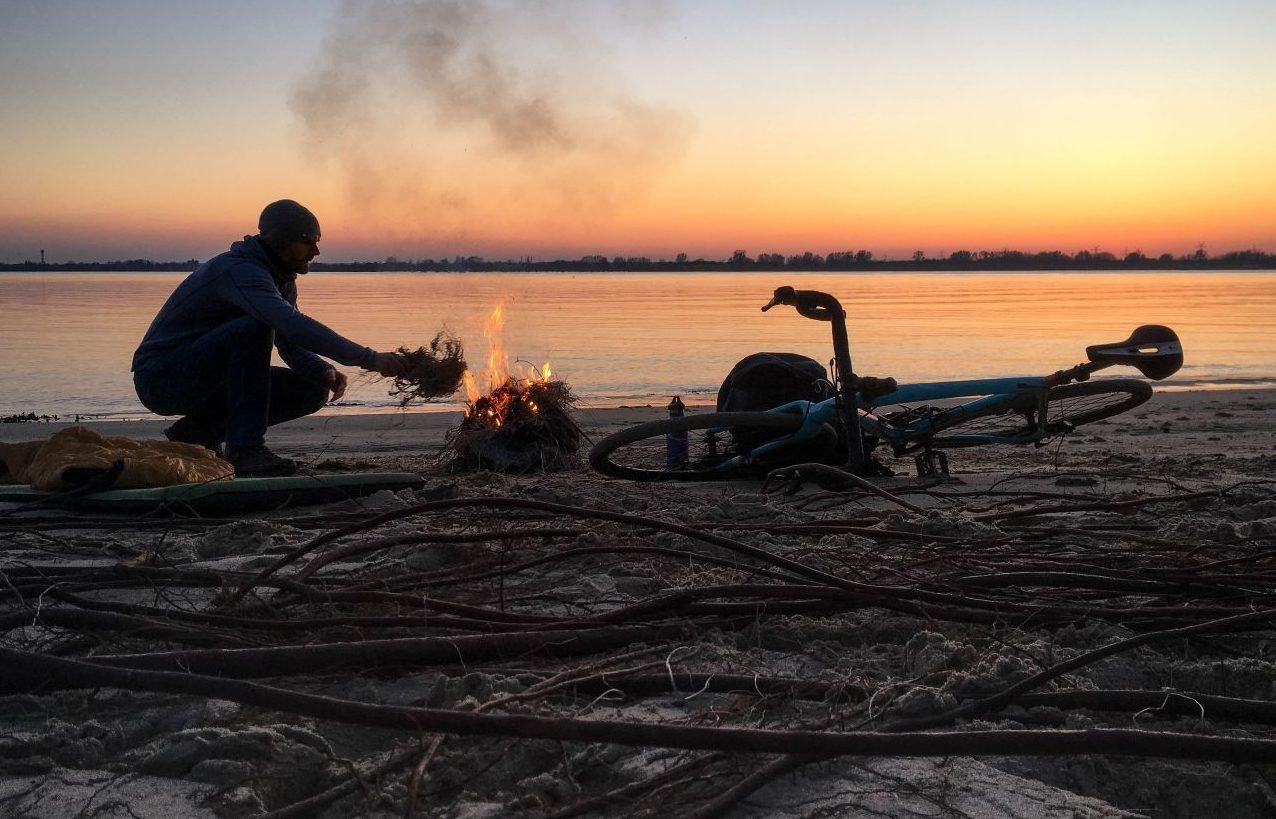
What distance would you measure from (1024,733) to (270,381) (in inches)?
195

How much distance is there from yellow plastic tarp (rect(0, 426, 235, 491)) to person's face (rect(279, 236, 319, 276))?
3.78 feet

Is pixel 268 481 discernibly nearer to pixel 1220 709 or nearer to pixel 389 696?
pixel 389 696

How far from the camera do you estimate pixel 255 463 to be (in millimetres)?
5750

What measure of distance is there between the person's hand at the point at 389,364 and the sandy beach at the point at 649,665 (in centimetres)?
102

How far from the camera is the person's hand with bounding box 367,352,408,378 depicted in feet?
18.0

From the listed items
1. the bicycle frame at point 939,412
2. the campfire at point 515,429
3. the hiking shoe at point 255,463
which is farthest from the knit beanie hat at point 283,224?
the bicycle frame at point 939,412

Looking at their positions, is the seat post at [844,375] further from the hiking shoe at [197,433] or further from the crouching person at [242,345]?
the hiking shoe at [197,433]

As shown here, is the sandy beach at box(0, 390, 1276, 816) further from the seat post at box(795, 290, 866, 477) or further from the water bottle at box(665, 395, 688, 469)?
the water bottle at box(665, 395, 688, 469)

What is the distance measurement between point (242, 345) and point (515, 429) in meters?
1.76

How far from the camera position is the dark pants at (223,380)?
227 inches

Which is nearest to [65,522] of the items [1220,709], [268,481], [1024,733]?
[268,481]

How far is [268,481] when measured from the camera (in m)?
4.94

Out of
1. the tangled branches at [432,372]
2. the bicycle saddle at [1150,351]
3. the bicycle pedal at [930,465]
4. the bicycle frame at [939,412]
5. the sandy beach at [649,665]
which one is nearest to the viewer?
the sandy beach at [649,665]

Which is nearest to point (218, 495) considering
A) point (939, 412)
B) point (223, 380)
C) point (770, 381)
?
point (223, 380)
